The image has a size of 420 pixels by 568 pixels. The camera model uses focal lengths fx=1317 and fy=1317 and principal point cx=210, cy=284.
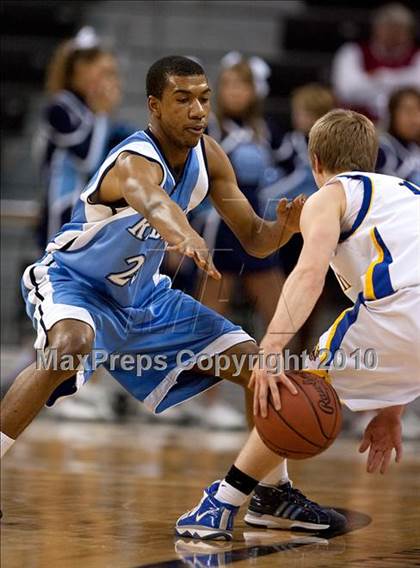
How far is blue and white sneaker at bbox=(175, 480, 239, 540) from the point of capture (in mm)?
4082

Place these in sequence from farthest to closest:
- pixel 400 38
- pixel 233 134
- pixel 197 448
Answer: pixel 400 38
pixel 233 134
pixel 197 448

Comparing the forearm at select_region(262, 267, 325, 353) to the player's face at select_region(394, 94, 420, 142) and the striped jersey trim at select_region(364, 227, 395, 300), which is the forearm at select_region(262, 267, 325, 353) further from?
the player's face at select_region(394, 94, 420, 142)

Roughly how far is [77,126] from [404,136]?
1872 millimetres

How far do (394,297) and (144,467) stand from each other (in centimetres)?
226

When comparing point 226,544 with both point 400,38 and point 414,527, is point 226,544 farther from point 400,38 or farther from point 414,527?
point 400,38

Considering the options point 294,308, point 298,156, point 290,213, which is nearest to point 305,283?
point 294,308

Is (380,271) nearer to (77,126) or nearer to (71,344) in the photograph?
(71,344)

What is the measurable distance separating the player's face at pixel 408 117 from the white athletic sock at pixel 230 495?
3838mm

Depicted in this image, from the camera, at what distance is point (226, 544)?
4.00 metres

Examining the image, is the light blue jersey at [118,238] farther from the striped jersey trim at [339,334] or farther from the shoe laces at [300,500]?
the shoe laces at [300,500]

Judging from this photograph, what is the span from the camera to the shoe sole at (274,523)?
14.1 feet

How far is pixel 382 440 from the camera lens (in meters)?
4.31

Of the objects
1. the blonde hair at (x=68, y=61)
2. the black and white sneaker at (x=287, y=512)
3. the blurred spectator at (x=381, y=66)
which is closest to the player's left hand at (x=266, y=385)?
the black and white sneaker at (x=287, y=512)

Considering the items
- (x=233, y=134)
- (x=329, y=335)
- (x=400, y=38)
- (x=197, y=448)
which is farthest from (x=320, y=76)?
(x=329, y=335)
